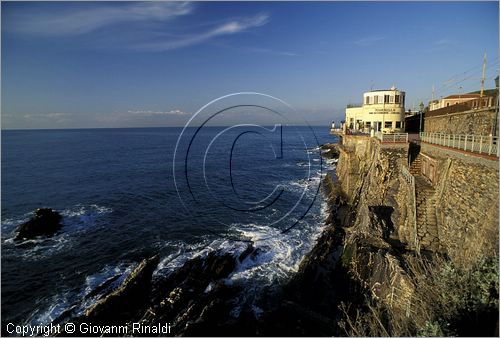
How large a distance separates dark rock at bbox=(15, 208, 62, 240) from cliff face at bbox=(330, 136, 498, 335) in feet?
85.0

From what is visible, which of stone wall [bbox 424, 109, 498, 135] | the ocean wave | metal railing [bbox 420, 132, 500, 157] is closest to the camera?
metal railing [bbox 420, 132, 500, 157]

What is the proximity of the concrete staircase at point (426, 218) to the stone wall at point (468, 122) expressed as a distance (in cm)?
490

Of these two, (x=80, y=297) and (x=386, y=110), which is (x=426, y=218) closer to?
(x=80, y=297)

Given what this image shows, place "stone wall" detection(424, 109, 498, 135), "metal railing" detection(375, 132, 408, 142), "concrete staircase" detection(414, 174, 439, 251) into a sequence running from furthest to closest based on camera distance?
"metal railing" detection(375, 132, 408, 142) < "stone wall" detection(424, 109, 498, 135) < "concrete staircase" detection(414, 174, 439, 251)

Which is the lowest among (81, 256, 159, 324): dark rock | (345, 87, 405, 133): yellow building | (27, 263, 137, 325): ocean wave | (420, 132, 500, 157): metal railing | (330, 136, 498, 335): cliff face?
(27, 263, 137, 325): ocean wave

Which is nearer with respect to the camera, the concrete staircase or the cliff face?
the cliff face

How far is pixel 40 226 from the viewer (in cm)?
2623

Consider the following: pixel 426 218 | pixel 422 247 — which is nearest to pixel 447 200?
pixel 426 218

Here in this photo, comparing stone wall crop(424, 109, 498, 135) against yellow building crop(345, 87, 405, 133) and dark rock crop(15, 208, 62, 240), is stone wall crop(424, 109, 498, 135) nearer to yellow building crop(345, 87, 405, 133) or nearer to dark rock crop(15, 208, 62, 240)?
yellow building crop(345, 87, 405, 133)

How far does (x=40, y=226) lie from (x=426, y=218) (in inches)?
1231

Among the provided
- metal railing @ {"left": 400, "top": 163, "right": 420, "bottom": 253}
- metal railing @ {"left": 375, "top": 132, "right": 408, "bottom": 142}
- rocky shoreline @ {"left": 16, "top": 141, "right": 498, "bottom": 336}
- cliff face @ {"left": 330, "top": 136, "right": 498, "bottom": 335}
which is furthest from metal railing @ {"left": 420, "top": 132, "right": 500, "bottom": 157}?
rocky shoreline @ {"left": 16, "top": 141, "right": 498, "bottom": 336}

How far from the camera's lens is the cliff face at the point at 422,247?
345 inches

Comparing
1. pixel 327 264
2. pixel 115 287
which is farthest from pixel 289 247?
pixel 115 287

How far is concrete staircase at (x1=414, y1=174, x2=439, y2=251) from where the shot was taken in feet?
53.3
